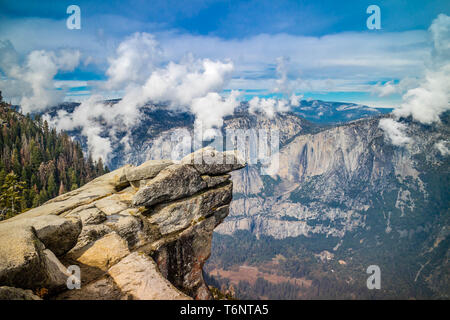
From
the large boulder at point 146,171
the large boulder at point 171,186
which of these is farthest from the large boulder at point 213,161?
the large boulder at point 146,171

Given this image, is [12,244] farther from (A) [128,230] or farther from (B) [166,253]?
(B) [166,253]

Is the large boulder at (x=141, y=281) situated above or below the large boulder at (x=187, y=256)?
above

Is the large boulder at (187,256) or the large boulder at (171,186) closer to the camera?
the large boulder at (187,256)

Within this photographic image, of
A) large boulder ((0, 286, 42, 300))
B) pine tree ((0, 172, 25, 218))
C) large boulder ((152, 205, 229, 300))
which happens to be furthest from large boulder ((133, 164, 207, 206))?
pine tree ((0, 172, 25, 218))

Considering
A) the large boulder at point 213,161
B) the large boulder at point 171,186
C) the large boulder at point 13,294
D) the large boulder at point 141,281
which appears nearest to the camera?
the large boulder at point 13,294

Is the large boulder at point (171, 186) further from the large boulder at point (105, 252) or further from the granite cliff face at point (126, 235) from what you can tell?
the large boulder at point (105, 252)

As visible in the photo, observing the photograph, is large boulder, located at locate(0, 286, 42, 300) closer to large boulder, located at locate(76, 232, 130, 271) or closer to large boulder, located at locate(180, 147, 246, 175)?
large boulder, located at locate(76, 232, 130, 271)
